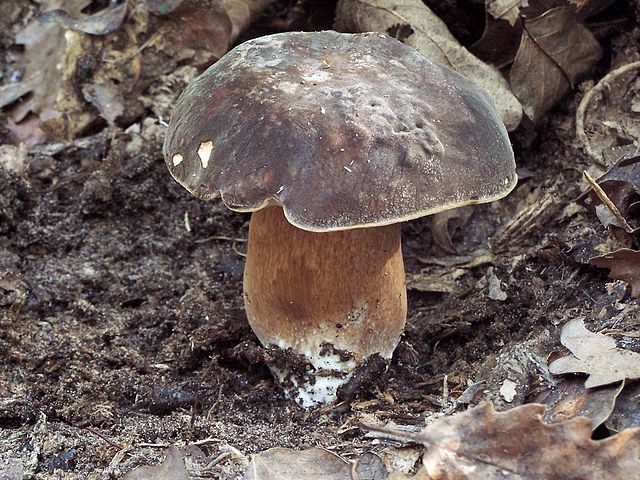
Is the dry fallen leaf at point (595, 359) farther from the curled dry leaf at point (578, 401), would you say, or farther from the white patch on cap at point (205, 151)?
the white patch on cap at point (205, 151)

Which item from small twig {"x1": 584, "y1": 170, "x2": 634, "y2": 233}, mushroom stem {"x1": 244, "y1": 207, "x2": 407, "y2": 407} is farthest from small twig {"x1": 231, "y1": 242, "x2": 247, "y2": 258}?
small twig {"x1": 584, "y1": 170, "x2": 634, "y2": 233}

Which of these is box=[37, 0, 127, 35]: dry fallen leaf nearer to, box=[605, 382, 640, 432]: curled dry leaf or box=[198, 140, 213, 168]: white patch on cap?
box=[198, 140, 213, 168]: white patch on cap

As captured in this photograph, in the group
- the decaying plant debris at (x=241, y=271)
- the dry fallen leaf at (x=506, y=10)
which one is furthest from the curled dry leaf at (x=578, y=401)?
the dry fallen leaf at (x=506, y=10)

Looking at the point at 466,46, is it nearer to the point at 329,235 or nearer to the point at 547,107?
the point at 547,107

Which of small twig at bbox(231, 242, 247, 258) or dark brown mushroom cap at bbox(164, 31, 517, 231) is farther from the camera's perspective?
small twig at bbox(231, 242, 247, 258)

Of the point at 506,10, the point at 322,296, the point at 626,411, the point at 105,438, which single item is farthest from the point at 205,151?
the point at 506,10

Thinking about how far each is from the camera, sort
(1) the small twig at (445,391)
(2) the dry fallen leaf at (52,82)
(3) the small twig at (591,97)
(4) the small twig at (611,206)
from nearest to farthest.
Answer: (1) the small twig at (445,391), (4) the small twig at (611,206), (3) the small twig at (591,97), (2) the dry fallen leaf at (52,82)
